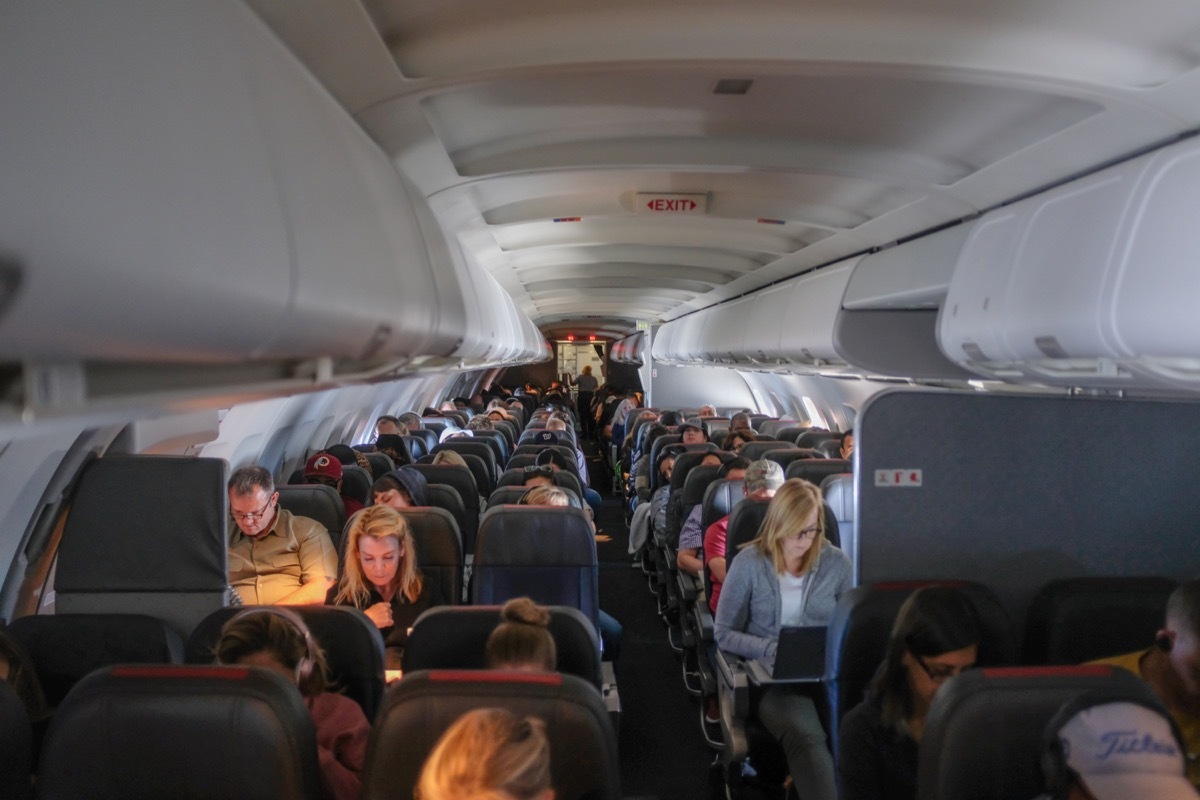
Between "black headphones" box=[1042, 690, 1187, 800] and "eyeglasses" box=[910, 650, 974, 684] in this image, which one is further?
"eyeglasses" box=[910, 650, 974, 684]

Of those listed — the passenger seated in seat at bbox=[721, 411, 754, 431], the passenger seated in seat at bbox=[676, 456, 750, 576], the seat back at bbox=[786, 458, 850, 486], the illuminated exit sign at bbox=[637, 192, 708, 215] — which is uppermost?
the illuminated exit sign at bbox=[637, 192, 708, 215]

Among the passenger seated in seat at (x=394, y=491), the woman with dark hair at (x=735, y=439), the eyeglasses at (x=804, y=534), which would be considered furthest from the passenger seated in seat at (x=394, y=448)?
the eyeglasses at (x=804, y=534)

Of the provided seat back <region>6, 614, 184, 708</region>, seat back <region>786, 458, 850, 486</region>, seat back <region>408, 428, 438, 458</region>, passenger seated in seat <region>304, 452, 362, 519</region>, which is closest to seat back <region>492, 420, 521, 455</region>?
seat back <region>408, 428, 438, 458</region>

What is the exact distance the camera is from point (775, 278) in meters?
10.1

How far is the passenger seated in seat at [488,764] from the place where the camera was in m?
2.15

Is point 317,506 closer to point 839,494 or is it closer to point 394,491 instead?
point 394,491

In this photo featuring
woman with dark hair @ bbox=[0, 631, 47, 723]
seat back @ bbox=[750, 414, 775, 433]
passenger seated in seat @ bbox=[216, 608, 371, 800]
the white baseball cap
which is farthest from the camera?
seat back @ bbox=[750, 414, 775, 433]

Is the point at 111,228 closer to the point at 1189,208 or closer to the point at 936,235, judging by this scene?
the point at 1189,208

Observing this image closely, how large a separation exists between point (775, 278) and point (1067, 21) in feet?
24.4

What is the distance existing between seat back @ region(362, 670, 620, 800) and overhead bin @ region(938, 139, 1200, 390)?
72.7 inches

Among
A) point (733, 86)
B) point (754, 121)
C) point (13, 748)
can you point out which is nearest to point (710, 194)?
point (754, 121)

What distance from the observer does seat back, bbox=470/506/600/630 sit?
213 inches

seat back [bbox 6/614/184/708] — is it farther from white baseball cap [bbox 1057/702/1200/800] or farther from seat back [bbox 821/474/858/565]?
seat back [bbox 821/474/858/565]

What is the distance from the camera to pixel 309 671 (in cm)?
323
